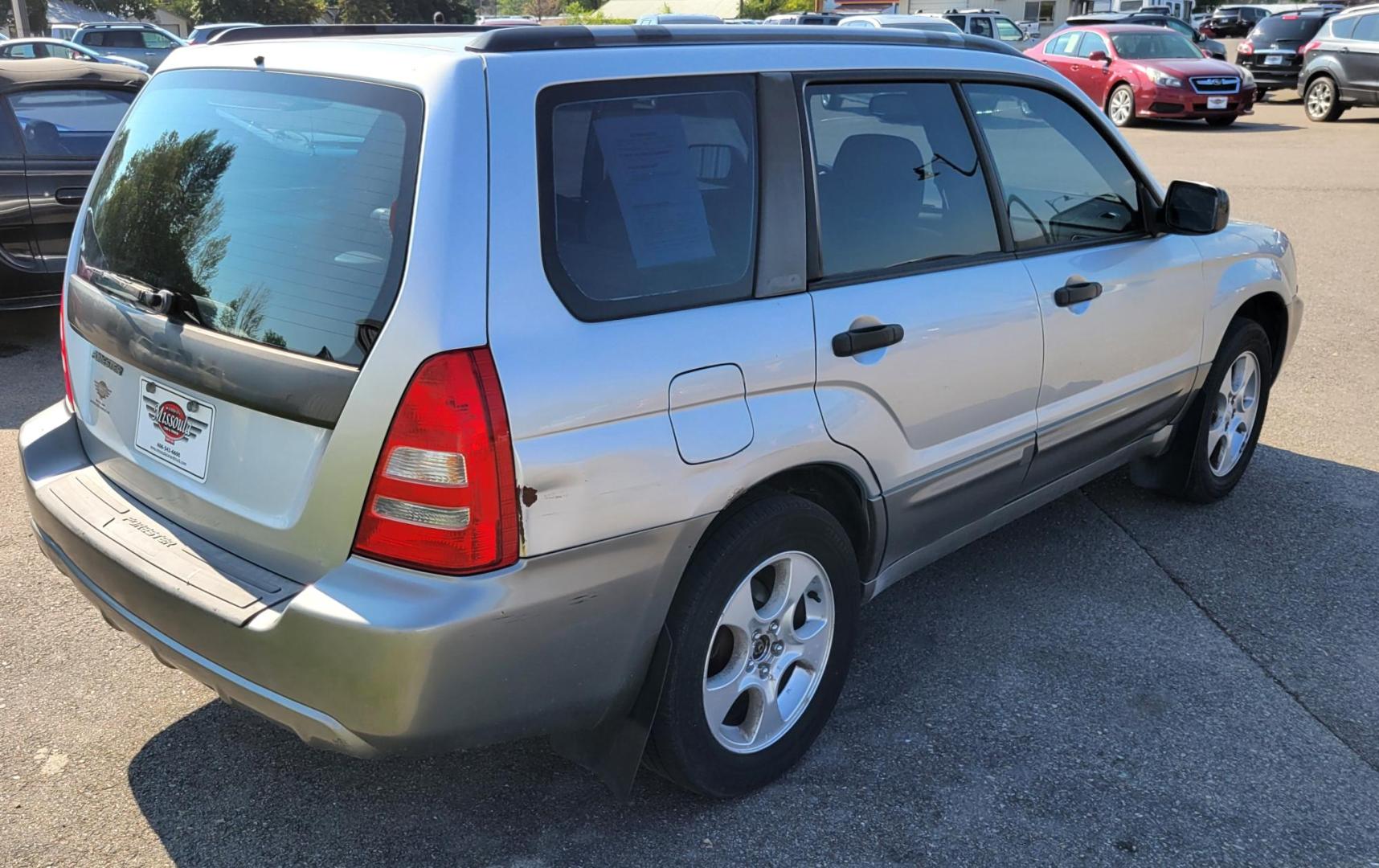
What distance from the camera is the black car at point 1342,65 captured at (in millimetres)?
18125

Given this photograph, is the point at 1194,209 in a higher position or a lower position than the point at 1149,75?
higher

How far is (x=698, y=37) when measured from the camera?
2832 millimetres

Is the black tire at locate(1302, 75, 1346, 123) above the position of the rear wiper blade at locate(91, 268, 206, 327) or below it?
below

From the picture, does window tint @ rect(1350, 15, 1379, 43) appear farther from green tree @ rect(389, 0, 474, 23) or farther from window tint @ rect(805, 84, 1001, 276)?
green tree @ rect(389, 0, 474, 23)

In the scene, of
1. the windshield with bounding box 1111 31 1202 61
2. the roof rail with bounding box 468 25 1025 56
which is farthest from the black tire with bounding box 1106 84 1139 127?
the roof rail with bounding box 468 25 1025 56

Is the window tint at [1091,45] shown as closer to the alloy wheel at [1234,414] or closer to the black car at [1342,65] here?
the black car at [1342,65]

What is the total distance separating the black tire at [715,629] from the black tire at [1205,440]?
7.10 ft

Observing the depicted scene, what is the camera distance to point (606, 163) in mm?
2520

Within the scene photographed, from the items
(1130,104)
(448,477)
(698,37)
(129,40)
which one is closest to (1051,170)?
(698,37)

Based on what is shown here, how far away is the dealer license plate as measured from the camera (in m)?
2.58

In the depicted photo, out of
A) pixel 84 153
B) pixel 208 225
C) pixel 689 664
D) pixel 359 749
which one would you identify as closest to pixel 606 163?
pixel 208 225

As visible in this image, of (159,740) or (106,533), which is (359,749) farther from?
(159,740)

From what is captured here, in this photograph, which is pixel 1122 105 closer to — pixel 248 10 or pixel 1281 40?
pixel 1281 40

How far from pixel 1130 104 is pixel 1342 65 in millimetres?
3202
